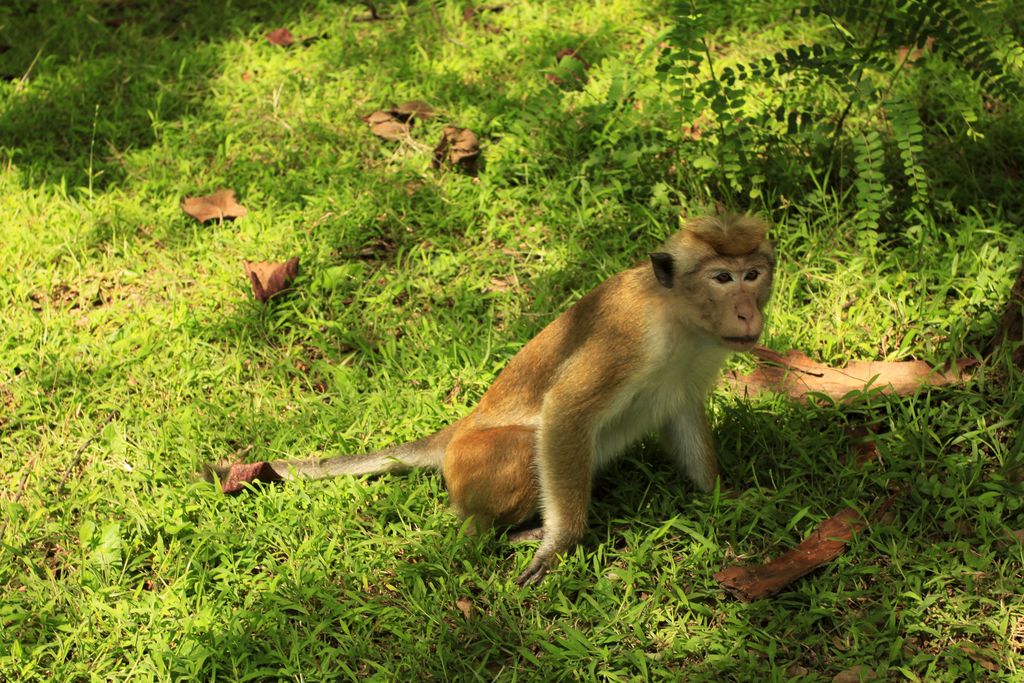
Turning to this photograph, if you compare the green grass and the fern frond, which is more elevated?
the fern frond

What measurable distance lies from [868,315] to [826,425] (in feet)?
2.42

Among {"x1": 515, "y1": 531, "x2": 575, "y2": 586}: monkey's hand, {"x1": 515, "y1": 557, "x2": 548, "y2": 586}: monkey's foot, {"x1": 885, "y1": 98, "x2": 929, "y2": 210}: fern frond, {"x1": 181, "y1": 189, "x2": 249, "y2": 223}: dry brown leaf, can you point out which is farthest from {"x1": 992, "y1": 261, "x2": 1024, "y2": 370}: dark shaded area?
{"x1": 181, "y1": 189, "x2": 249, "y2": 223}: dry brown leaf

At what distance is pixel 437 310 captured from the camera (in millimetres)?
5207

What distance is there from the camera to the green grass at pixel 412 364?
366 centimetres

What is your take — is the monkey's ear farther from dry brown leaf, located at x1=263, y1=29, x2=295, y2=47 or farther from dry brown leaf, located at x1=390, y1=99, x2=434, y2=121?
dry brown leaf, located at x1=263, y1=29, x2=295, y2=47

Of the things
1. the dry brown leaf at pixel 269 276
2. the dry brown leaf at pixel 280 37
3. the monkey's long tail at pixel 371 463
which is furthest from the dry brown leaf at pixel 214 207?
the monkey's long tail at pixel 371 463

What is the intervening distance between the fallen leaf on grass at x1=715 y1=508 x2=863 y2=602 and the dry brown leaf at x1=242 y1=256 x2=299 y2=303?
2717 mm

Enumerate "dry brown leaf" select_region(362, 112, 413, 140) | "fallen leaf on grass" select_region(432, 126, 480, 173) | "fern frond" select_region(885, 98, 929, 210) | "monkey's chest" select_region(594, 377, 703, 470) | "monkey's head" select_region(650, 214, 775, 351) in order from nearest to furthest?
"monkey's head" select_region(650, 214, 775, 351) < "monkey's chest" select_region(594, 377, 703, 470) < "fern frond" select_region(885, 98, 929, 210) < "fallen leaf on grass" select_region(432, 126, 480, 173) < "dry brown leaf" select_region(362, 112, 413, 140)

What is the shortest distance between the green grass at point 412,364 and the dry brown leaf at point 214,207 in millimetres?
76

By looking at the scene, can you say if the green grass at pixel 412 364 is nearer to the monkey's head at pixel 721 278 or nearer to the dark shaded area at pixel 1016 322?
the dark shaded area at pixel 1016 322

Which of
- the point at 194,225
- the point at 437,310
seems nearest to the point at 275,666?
the point at 437,310

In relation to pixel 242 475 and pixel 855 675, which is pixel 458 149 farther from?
pixel 855 675

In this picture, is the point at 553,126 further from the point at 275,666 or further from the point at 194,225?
the point at 275,666

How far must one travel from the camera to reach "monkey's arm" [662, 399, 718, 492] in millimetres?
4180
